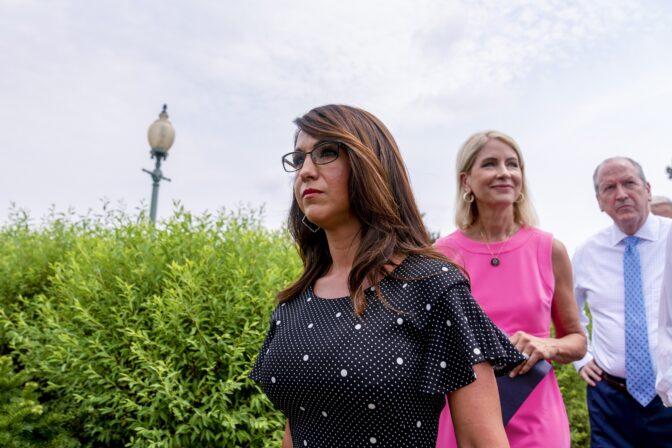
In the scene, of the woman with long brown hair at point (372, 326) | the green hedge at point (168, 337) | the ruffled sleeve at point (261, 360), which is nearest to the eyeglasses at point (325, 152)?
the woman with long brown hair at point (372, 326)

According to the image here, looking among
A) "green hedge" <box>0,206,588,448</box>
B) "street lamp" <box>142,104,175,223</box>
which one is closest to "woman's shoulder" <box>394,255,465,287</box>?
"green hedge" <box>0,206,588,448</box>

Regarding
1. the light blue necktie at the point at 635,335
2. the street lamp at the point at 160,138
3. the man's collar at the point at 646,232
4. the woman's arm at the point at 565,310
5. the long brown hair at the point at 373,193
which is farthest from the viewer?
the street lamp at the point at 160,138

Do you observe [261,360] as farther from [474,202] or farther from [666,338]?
[666,338]

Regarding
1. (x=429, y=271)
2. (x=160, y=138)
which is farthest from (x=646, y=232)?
(x=160, y=138)

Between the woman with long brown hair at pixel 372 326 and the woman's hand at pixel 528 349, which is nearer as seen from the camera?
the woman with long brown hair at pixel 372 326

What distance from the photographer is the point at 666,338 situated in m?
2.57

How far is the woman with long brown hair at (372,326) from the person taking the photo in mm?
1677

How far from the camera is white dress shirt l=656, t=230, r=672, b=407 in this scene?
248 centimetres

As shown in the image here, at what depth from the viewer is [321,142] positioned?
1.99 metres

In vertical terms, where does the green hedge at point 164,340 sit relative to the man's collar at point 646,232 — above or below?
below

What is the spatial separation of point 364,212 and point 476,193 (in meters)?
1.11

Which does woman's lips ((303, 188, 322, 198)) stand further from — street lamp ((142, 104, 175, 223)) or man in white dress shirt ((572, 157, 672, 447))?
street lamp ((142, 104, 175, 223))

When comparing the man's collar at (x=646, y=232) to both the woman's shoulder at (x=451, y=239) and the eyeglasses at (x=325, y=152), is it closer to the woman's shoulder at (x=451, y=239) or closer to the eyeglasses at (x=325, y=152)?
the woman's shoulder at (x=451, y=239)

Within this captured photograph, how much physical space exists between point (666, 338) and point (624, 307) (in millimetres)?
1422
